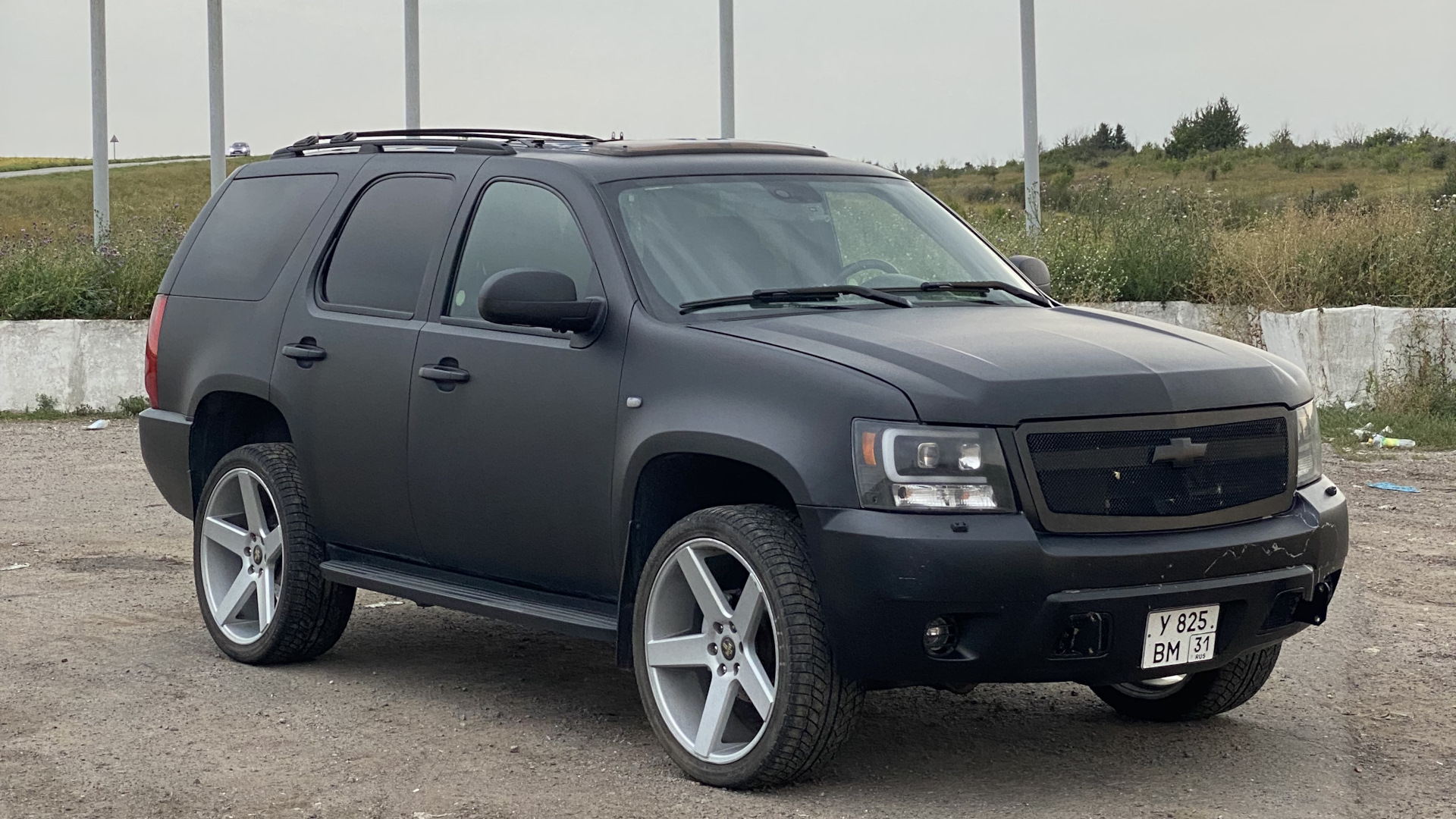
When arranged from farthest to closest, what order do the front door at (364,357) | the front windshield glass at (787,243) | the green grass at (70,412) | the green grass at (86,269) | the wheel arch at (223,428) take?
the green grass at (86,269) < the green grass at (70,412) < the wheel arch at (223,428) < the front door at (364,357) < the front windshield glass at (787,243)

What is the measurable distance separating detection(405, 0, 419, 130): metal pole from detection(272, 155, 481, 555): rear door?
1719 cm

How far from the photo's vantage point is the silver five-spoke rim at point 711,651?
4.98 metres

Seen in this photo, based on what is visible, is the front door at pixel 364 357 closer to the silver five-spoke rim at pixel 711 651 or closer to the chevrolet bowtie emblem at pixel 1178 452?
the silver five-spoke rim at pixel 711 651

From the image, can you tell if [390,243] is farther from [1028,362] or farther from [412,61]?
[412,61]

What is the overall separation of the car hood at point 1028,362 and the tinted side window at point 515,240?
77 centimetres

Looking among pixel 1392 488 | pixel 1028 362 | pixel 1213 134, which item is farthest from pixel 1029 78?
pixel 1213 134

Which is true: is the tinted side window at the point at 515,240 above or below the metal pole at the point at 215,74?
below

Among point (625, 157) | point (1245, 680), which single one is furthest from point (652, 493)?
point (1245, 680)

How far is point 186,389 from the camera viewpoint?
7129 millimetres

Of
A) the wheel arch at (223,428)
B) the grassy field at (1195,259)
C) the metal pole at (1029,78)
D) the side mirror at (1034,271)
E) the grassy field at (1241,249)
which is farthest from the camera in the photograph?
the metal pole at (1029,78)

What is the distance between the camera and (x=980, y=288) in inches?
235

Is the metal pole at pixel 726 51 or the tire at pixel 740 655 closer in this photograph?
the tire at pixel 740 655

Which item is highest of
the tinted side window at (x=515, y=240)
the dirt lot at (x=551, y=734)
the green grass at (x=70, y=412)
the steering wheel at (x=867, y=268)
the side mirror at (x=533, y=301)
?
the tinted side window at (x=515, y=240)

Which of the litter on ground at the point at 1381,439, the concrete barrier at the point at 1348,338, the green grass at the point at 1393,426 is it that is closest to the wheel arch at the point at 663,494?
the green grass at the point at 1393,426
